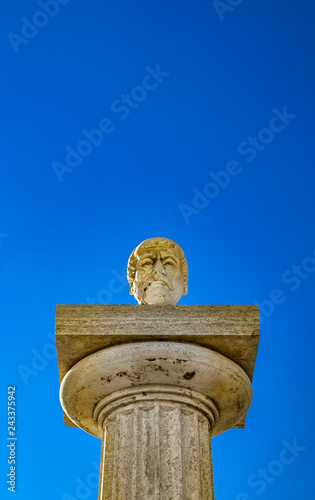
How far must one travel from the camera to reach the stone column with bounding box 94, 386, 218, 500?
5.66 metres

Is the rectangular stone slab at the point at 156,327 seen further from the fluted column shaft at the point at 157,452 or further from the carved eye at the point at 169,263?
the carved eye at the point at 169,263

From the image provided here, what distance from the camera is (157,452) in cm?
583

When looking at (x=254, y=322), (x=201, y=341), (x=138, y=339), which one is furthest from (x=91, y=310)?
(x=254, y=322)

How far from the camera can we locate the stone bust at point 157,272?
772 cm

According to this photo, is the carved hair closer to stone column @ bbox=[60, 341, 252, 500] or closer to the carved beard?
the carved beard

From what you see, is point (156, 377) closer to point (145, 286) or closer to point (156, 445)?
point (156, 445)

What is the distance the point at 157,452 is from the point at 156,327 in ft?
3.90

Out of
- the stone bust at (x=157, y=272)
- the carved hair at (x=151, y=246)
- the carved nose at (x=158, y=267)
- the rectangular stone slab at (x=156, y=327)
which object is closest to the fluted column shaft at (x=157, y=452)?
the rectangular stone slab at (x=156, y=327)

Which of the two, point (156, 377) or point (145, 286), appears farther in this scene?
point (145, 286)

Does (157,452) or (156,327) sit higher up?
(156,327)

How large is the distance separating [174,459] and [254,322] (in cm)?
153

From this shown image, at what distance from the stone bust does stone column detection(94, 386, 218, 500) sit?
5.05ft

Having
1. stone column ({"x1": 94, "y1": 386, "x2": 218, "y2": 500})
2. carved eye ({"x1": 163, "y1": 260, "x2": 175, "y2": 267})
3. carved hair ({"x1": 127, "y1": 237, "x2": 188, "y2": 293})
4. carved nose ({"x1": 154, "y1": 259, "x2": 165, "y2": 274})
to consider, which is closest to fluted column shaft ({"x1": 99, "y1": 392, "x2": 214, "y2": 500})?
stone column ({"x1": 94, "y1": 386, "x2": 218, "y2": 500})

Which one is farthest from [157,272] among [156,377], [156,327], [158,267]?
[156,377]
